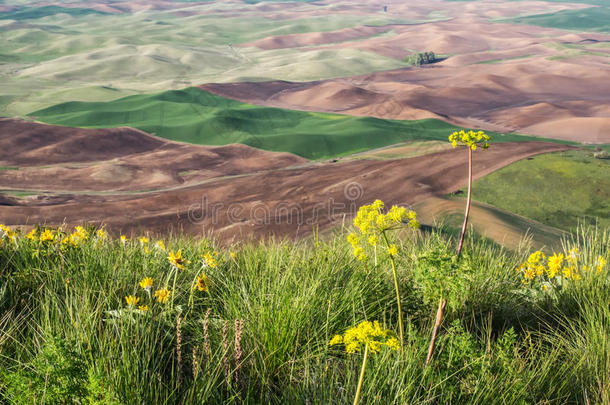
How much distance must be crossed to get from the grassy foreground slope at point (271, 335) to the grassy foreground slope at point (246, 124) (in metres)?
17.5

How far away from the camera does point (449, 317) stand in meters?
3.57

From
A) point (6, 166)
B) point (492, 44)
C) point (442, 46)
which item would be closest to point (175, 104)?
point (6, 166)

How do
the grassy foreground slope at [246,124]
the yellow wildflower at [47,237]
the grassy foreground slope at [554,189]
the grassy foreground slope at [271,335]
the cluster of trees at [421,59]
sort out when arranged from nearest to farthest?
1. the grassy foreground slope at [271,335]
2. the yellow wildflower at [47,237]
3. the grassy foreground slope at [554,189]
4. the grassy foreground slope at [246,124]
5. the cluster of trees at [421,59]

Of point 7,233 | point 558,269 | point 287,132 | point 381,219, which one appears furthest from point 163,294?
point 287,132

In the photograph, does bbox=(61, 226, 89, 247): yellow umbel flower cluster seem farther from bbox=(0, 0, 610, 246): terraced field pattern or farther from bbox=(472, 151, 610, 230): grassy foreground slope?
bbox=(472, 151, 610, 230): grassy foreground slope

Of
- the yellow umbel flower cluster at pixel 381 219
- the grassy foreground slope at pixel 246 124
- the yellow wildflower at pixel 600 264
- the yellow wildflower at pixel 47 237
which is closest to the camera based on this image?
the yellow umbel flower cluster at pixel 381 219

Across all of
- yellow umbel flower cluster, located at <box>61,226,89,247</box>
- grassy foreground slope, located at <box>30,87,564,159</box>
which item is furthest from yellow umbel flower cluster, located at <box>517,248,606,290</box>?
grassy foreground slope, located at <box>30,87,564,159</box>

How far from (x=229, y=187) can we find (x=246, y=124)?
401 inches

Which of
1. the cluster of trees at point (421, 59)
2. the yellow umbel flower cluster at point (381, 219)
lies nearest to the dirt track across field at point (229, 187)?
the yellow umbel flower cluster at point (381, 219)

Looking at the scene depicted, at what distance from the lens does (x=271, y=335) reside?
2.80 meters

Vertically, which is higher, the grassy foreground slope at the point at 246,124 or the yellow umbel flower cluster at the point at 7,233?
the yellow umbel flower cluster at the point at 7,233

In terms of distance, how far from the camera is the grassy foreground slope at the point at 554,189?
44.5 feet

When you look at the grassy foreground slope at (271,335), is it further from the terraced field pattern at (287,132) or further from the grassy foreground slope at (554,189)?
the grassy foreground slope at (554,189)

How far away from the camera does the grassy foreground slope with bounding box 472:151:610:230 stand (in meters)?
13.6
